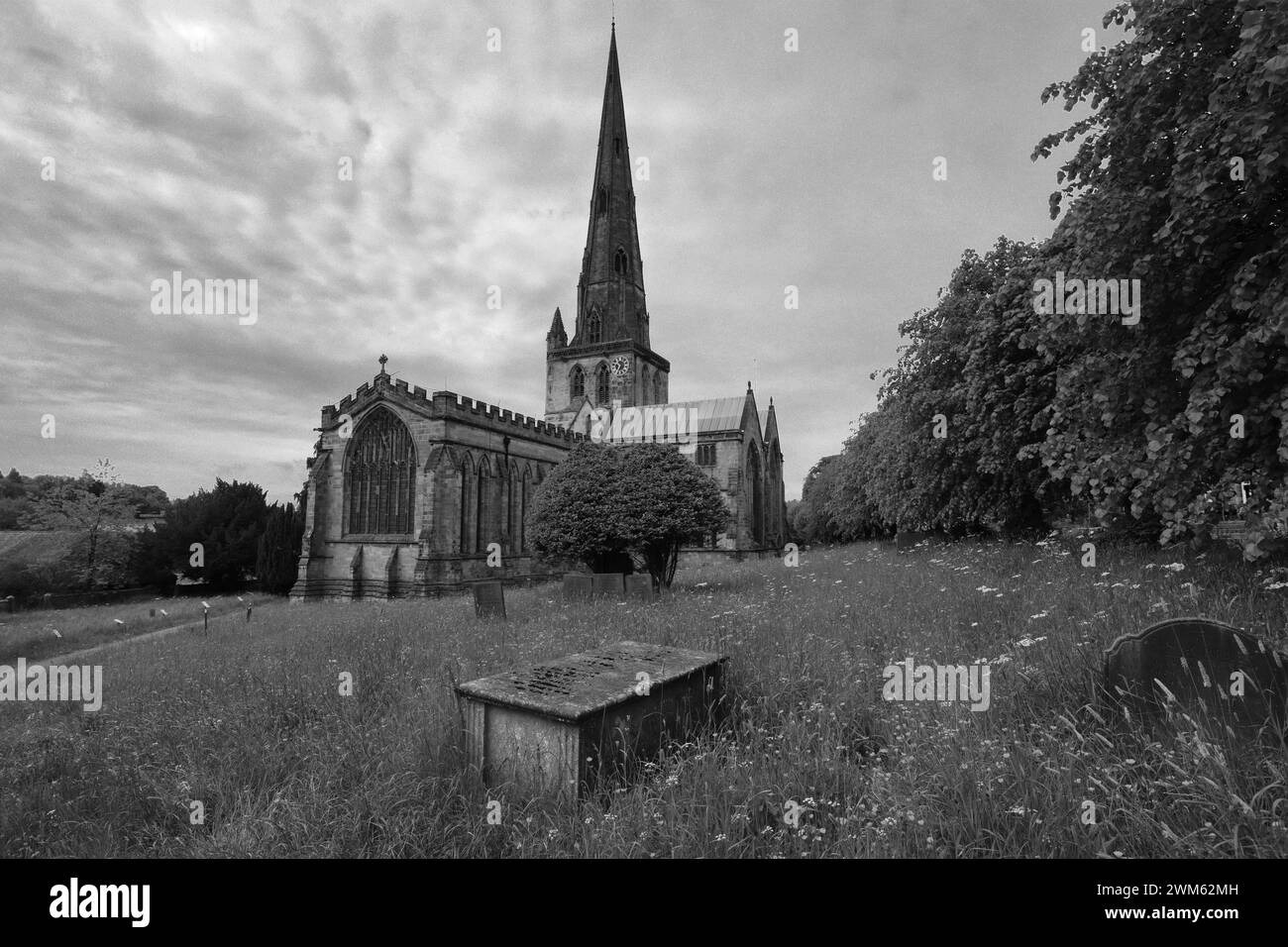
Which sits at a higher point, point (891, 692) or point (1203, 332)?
point (1203, 332)

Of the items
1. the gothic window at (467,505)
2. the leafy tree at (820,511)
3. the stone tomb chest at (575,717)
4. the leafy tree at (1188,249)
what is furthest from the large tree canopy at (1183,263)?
the leafy tree at (820,511)

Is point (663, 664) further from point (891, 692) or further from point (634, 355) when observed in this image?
point (634, 355)

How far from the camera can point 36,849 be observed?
3.88 meters

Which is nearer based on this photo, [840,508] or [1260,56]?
[1260,56]

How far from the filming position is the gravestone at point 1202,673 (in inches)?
122

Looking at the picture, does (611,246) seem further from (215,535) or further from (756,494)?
(215,535)

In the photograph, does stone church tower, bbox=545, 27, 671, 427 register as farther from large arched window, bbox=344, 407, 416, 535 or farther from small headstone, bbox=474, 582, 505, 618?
small headstone, bbox=474, 582, 505, 618

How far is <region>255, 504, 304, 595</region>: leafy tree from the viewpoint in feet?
107

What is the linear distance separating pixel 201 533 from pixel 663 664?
37.5 metres

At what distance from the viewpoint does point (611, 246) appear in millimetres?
47281

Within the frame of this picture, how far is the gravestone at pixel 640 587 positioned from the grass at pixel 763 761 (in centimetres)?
505

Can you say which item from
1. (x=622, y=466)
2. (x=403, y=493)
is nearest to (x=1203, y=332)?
(x=622, y=466)

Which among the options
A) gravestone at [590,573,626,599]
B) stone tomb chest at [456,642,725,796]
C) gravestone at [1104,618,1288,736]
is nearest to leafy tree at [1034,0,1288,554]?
gravestone at [1104,618,1288,736]

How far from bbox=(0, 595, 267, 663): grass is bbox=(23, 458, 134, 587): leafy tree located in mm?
6413
